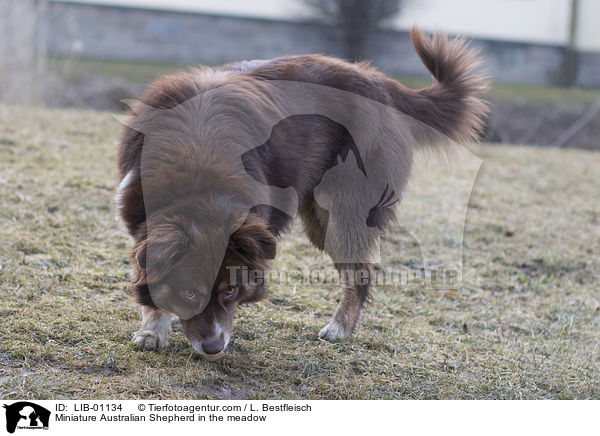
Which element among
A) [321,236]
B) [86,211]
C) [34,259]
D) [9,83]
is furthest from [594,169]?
[9,83]

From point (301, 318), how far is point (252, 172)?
135 centimetres

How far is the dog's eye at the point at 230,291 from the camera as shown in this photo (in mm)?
3067

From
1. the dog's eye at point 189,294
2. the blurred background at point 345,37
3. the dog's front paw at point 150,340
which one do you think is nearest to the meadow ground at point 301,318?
the dog's front paw at point 150,340

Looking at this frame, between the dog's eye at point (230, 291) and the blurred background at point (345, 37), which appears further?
the blurred background at point (345, 37)

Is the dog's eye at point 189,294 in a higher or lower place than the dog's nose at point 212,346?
higher

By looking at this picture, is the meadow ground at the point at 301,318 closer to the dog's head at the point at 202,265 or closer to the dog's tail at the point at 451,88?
the dog's head at the point at 202,265

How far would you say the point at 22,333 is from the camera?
3.39 meters
